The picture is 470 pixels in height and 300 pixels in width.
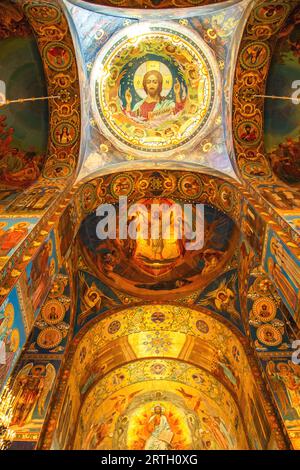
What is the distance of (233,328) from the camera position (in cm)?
1088

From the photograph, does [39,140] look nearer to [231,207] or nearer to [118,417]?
[231,207]

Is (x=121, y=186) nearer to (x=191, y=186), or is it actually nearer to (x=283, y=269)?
(x=191, y=186)

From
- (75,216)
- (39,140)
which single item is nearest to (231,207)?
(75,216)

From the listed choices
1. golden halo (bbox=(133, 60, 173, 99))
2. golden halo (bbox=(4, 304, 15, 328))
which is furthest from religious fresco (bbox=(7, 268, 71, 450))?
golden halo (bbox=(133, 60, 173, 99))

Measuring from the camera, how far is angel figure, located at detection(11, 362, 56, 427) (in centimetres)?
873

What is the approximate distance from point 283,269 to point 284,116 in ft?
15.4

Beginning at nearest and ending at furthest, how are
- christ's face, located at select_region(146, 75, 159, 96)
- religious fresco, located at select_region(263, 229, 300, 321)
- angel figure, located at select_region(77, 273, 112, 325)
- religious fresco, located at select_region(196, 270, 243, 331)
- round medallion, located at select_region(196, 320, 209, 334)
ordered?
1. religious fresco, located at select_region(263, 229, 300, 321)
2. christ's face, located at select_region(146, 75, 159, 96)
3. religious fresco, located at select_region(196, 270, 243, 331)
4. angel figure, located at select_region(77, 273, 112, 325)
5. round medallion, located at select_region(196, 320, 209, 334)

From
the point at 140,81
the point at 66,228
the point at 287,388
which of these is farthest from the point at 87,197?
the point at 287,388

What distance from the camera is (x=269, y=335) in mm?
10086

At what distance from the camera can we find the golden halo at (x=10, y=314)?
6377mm

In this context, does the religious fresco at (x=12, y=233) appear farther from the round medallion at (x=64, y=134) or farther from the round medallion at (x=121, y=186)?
the round medallion at (x=121, y=186)

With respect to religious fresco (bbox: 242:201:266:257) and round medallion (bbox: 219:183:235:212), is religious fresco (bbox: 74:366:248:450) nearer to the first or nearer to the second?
religious fresco (bbox: 242:201:266:257)

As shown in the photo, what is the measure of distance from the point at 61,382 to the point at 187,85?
818 cm

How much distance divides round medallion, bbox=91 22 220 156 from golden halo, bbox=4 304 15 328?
19.2 feet
